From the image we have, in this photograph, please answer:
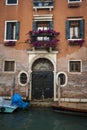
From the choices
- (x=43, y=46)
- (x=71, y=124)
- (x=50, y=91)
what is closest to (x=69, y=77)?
(x=50, y=91)

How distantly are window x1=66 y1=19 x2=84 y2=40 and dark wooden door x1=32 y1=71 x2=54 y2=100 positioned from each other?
7.89 ft

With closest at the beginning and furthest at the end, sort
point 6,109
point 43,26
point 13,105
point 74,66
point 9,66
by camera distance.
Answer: point 6,109, point 13,105, point 74,66, point 9,66, point 43,26

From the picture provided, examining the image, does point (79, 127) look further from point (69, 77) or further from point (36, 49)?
point (36, 49)

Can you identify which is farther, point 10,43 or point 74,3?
point 10,43

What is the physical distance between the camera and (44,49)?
14.7 meters

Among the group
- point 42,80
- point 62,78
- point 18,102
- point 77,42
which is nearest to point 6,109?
point 18,102

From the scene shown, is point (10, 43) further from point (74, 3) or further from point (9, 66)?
point (74, 3)

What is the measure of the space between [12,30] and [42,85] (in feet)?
11.8

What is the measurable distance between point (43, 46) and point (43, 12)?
1964mm

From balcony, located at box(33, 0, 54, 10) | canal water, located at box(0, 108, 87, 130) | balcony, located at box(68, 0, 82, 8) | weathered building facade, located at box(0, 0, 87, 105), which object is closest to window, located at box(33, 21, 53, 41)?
weathered building facade, located at box(0, 0, 87, 105)

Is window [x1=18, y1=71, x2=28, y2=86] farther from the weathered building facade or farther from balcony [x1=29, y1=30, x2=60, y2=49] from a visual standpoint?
balcony [x1=29, y1=30, x2=60, y2=49]

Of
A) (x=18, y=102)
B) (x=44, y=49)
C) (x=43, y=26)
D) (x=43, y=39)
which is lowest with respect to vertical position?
(x=18, y=102)

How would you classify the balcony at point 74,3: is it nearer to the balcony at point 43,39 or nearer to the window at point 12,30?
the balcony at point 43,39

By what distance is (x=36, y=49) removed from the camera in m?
14.8
